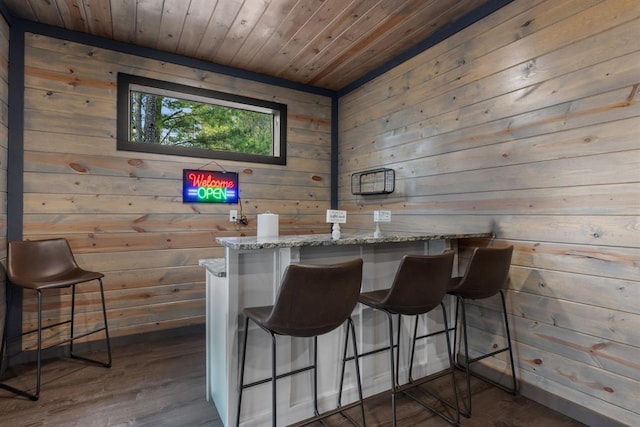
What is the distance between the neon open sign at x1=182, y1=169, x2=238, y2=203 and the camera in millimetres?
3082

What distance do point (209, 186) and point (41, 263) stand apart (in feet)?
4.58

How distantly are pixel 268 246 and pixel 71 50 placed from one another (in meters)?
2.54

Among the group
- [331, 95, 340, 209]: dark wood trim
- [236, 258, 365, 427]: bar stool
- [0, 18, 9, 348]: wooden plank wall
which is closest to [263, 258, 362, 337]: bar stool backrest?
[236, 258, 365, 427]: bar stool

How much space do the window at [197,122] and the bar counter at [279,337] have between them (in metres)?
1.60

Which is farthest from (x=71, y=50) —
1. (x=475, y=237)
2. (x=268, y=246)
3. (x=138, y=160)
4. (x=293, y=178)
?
(x=475, y=237)

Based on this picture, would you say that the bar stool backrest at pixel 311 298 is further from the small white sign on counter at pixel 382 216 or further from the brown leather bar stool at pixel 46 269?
the brown leather bar stool at pixel 46 269

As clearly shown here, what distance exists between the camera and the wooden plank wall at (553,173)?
1681 mm

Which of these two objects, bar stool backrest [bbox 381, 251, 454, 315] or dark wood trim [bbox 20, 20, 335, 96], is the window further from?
bar stool backrest [bbox 381, 251, 454, 315]

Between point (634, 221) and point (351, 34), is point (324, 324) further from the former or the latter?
point (351, 34)

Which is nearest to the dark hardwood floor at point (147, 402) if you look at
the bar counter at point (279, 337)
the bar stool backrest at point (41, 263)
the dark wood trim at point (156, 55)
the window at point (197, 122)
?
Result: the bar counter at point (279, 337)

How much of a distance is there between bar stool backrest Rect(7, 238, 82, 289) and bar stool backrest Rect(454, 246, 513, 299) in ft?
8.53

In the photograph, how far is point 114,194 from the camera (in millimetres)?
2803

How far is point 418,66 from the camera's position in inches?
112

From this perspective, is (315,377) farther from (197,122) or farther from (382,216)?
(197,122)
